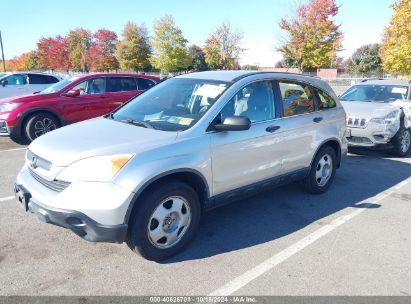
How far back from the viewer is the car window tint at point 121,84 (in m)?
8.73

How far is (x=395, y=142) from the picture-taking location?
7.28 meters

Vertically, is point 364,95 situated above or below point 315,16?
below

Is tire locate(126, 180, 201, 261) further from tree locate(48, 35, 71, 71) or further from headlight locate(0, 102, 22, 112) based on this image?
tree locate(48, 35, 71, 71)

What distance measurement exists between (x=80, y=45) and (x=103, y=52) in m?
5.90

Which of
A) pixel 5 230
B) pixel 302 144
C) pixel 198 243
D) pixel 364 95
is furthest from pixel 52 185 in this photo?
pixel 364 95

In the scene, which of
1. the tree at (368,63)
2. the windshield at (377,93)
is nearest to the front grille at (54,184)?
the windshield at (377,93)

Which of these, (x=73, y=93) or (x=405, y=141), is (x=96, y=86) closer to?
(x=73, y=93)

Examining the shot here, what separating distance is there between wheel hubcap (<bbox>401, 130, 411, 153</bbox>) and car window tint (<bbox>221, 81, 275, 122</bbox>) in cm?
493

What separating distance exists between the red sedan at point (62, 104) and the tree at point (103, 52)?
151 ft

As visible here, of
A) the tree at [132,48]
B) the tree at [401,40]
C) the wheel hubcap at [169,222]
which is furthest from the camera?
the tree at [132,48]

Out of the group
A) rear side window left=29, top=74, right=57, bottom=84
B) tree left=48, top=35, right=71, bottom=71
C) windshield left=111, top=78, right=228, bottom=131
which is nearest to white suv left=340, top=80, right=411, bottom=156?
windshield left=111, top=78, right=228, bottom=131

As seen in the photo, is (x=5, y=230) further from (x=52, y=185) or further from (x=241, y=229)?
(x=241, y=229)

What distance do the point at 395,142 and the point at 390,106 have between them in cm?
89

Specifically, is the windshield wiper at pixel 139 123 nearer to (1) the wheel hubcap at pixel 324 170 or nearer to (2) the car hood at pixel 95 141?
(2) the car hood at pixel 95 141
